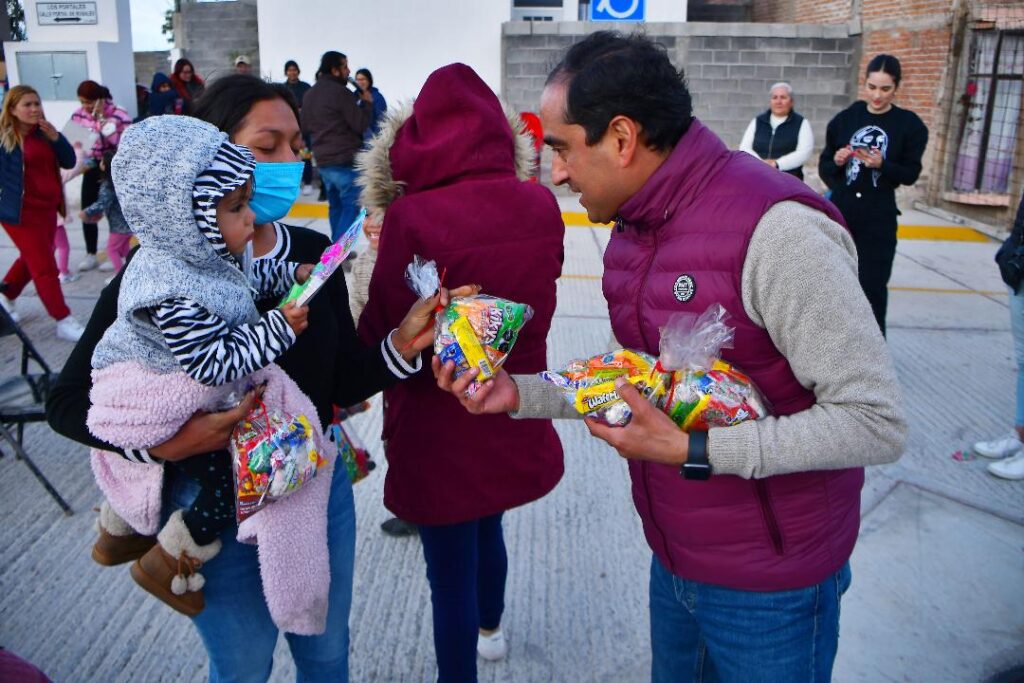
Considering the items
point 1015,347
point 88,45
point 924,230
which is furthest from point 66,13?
point 1015,347

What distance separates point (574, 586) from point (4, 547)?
2.45m

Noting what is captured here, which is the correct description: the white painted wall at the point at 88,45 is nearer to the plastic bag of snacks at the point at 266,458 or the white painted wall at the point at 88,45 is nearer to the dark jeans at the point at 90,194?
the dark jeans at the point at 90,194

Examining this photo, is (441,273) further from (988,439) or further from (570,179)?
(988,439)

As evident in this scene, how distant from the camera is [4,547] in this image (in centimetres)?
347

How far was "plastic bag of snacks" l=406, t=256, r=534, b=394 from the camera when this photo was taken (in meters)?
1.83

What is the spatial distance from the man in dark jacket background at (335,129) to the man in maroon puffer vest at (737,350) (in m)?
7.22

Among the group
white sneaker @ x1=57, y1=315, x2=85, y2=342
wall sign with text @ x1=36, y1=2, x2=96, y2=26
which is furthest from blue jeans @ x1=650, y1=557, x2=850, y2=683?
wall sign with text @ x1=36, y1=2, x2=96, y2=26

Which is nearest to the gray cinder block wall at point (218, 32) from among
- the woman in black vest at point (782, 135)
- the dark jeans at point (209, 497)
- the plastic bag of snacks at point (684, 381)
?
the woman in black vest at point (782, 135)

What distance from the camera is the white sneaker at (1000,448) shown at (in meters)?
4.19

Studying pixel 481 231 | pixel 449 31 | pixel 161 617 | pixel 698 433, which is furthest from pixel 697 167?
pixel 449 31

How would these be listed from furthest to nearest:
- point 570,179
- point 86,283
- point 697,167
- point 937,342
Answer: point 86,283, point 937,342, point 570,179, point 697,167

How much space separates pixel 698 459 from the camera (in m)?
1.50

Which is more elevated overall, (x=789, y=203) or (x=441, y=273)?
(x=789, y=203)

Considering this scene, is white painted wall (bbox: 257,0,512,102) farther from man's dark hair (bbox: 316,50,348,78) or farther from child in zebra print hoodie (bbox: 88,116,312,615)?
child in zebra print hoodie (bbox: 88,116,312,615)
